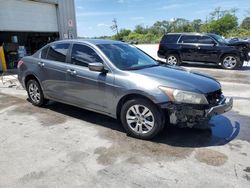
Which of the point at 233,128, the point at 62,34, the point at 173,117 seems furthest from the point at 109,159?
the point at 62,34

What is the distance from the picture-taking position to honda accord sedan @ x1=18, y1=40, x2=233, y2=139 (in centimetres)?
418

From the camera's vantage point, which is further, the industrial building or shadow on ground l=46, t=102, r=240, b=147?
the industrial building

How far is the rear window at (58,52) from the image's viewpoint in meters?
5.75

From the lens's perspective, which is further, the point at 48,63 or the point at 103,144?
the point at 48,63

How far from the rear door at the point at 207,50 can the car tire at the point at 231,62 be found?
17.3 inches

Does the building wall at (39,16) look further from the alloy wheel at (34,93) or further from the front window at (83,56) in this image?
the front window at (83,56)

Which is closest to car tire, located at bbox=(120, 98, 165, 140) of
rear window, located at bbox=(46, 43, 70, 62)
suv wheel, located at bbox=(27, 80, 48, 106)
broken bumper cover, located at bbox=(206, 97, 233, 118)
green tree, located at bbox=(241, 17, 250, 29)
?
broken bumper cover, located at bbox=(206, 97, 233, 118)

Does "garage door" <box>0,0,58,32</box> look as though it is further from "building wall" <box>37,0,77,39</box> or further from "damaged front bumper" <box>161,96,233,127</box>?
"damaged front bumper" <box>161,96,233,127</box>

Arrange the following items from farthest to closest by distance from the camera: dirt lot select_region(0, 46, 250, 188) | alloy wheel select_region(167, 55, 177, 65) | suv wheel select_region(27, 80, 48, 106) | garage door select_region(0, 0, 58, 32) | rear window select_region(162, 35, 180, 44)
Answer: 1. alloy wheel select_region(167, 55, 177, 65)
2. rear window select_region(162, 35, 180, 44)
3. garage door select_region(0, 0, 58, 32)
4. suv wheel select_region(27, 80, 48, 106)
5. dirt lot select_region(0, 46, 250, 188)

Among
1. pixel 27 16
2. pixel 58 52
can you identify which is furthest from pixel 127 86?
pixel 27 16

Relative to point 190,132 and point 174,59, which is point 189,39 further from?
point 190,132

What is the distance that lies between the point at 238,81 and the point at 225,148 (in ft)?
21.0

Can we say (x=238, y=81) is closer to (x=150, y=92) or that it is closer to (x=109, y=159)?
(x=150, y=92)

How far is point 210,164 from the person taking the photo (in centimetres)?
371
